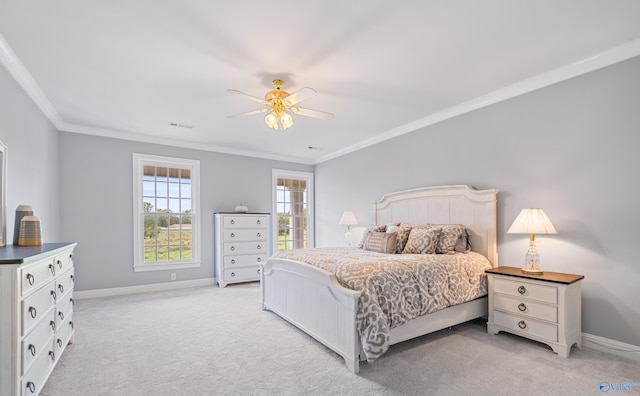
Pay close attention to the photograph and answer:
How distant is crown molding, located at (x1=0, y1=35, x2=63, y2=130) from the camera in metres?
2.53

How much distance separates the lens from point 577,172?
292cm

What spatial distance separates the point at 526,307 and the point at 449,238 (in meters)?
0.99

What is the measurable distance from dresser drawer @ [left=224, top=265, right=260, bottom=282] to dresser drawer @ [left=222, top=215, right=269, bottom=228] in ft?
2.55

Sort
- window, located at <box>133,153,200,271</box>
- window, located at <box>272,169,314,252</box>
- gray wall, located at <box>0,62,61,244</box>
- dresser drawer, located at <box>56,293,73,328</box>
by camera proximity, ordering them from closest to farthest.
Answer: dresser drawer, located at <box>56,293,73,328</box> → gray wall, located at <box>0,62,61,244</box> → window, located at <box>133,153,200,271</box> → window, located at <box>272,169,314,252</box>

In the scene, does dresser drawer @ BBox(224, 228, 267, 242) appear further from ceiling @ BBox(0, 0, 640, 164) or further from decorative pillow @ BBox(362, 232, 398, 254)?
decorative pillow @ BBox(362, 232, 398, 254)

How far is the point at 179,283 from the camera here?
5.36 meters

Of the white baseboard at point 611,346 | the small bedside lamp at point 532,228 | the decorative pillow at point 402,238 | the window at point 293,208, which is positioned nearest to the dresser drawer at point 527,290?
the small bedside lamp at point 532,228

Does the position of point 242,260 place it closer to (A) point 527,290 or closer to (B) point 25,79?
(B) point 25,79

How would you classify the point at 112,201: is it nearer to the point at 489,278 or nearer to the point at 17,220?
the point at 17,220

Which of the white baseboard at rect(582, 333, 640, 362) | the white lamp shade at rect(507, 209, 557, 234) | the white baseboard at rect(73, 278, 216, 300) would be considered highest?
the white lamp shade at rect(507, 209, 557, 234)

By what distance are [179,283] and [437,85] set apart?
4998mm

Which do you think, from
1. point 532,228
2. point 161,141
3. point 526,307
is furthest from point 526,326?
point 161,141

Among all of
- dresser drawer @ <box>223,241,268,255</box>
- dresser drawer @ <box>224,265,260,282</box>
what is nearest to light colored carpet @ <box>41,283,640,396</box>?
dresser drawer @ <box>224,265,260,282</box>

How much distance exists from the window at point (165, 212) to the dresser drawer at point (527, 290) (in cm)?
473
